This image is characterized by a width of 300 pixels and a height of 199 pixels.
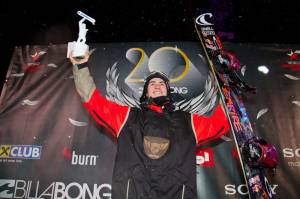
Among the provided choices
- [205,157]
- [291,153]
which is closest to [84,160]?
[205,157]

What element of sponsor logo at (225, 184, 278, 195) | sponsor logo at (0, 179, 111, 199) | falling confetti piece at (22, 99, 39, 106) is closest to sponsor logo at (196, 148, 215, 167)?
sponsor logo at (225, 184, 278, 195)

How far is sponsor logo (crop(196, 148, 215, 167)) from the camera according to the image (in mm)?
2671

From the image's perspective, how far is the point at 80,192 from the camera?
105 inches

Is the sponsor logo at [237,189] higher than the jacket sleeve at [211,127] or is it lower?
lower

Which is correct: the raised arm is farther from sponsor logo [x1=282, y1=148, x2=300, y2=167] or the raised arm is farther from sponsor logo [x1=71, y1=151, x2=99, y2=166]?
sponsor logo [x1=282, y1=148, x2=300, y2=167]

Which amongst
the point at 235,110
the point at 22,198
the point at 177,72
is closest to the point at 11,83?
the point at 22,198

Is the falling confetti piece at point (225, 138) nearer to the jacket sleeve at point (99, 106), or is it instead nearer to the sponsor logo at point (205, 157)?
the sponsor logo at point (205, 157)

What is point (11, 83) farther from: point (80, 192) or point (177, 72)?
point (177, 72)

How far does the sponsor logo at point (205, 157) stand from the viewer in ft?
8.76

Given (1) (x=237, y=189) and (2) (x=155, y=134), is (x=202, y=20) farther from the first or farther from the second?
(1) (x=237, y=189)

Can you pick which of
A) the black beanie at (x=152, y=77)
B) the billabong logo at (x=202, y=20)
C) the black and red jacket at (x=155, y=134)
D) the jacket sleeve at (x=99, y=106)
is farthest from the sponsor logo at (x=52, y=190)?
the billabong logo at (x=202, y=20)

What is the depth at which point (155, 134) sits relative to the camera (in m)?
2.66

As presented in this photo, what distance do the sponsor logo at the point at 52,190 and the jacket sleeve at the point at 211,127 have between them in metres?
1.00

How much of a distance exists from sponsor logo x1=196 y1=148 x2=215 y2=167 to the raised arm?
0.80m
